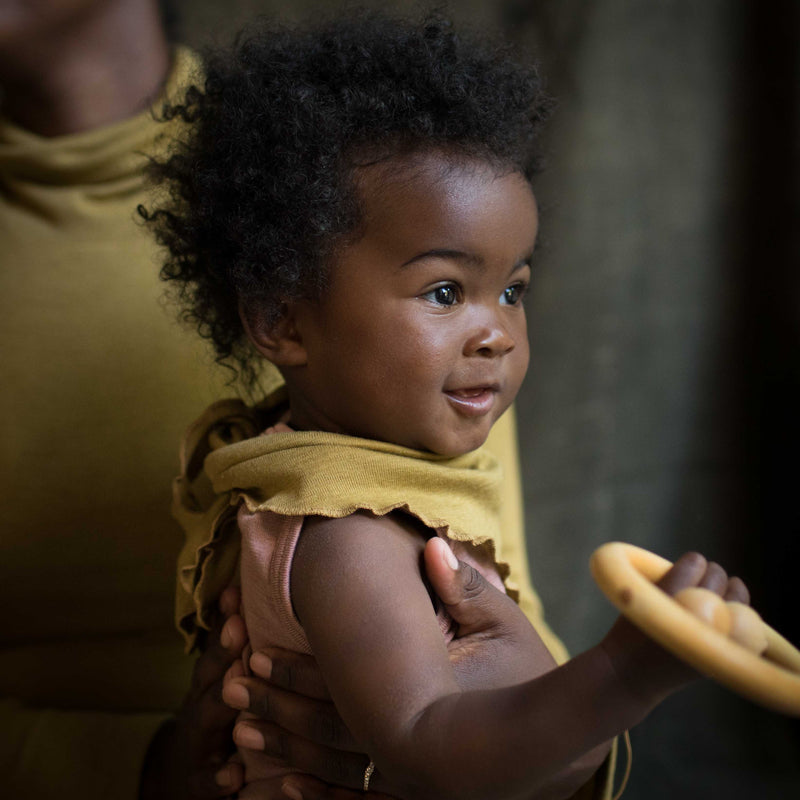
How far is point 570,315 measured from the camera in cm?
183

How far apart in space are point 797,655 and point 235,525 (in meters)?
0.52

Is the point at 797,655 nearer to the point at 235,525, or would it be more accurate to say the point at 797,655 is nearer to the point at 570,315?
the point at 235,525

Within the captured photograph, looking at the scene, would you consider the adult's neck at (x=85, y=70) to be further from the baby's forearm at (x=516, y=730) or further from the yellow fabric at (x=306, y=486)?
the baby's forearm at (x=516, y=730)

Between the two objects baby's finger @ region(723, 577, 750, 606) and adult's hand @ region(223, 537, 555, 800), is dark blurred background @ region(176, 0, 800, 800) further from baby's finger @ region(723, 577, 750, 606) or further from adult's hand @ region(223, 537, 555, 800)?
baby's finger @ region(723, 577, 750, 606)

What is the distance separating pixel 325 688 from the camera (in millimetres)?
779

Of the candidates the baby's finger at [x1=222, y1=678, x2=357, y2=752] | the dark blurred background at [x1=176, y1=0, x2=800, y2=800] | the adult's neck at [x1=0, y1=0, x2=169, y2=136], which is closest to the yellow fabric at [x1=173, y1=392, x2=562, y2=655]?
the baby's finger at [x1=222, y1=678, x2=357, y2=752]

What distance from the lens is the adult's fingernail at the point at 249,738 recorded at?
2.72 feet

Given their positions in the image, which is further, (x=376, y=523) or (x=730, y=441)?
(x=730, y=441)

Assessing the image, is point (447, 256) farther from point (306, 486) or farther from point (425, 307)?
point (306, 486)

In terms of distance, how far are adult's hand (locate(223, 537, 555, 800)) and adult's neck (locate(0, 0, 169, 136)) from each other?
78 centimetres

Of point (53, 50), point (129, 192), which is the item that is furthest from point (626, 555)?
point (53, 50)

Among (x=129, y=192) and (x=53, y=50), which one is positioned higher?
(x=53, y=50)

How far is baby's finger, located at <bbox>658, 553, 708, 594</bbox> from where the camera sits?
23.3 inches

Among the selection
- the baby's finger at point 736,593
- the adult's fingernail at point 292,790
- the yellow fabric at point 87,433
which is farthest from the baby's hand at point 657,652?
the yellow fabric at point 87,433
